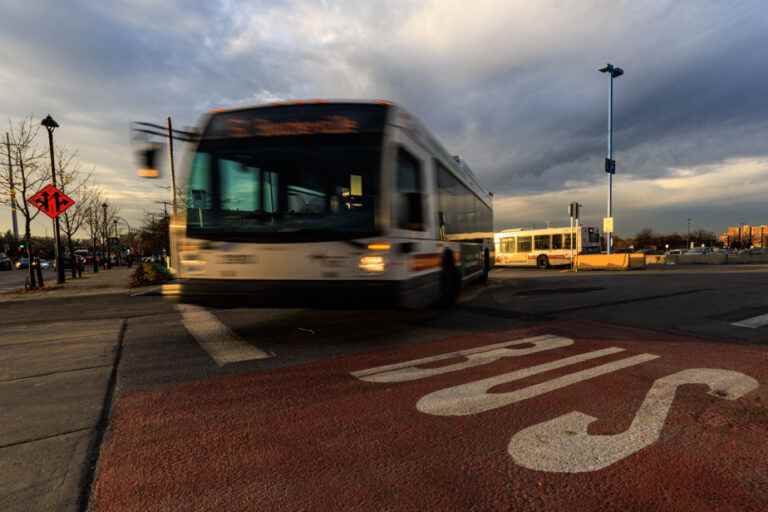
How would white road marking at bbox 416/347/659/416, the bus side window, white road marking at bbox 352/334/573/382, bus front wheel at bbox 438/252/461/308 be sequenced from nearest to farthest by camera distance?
white road marking at bbox 416/347/659/416, white road marking at bbox 352/334/573/382, the bus side window, bus front wheel at bbox 438/252/461/308

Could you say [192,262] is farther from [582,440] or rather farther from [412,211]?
[582,440]

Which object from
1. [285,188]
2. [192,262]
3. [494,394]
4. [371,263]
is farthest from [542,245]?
[494,394]

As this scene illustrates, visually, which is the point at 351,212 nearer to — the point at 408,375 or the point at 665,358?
the point at 408,375

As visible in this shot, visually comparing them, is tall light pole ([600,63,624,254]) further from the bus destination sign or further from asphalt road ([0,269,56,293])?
asphalt road ([0,269,56,293])

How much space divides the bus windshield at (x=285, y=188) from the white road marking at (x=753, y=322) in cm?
595

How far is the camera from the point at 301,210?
5109 mm

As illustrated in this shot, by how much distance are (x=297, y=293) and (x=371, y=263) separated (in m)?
0.98

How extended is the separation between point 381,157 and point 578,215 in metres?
17.3

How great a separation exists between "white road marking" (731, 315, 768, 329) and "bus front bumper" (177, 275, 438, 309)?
5.30 meters

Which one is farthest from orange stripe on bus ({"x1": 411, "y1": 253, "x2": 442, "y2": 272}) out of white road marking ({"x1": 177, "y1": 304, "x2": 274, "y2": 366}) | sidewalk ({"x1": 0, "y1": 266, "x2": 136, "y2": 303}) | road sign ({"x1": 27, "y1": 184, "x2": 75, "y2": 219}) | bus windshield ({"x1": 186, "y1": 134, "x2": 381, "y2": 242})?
road sign ({"x1": 27, "y1": 184, "x2": 75, "y2": 219})

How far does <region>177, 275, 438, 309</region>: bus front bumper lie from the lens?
4973 mm

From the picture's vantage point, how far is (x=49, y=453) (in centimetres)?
258

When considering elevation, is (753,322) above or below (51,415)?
below

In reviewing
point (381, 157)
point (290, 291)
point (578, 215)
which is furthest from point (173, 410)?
point (578, 215)
